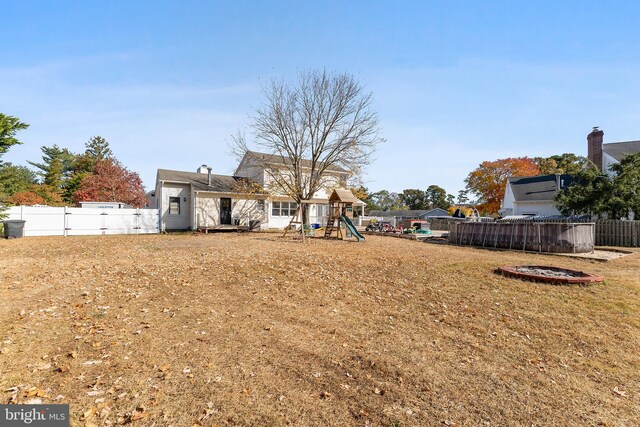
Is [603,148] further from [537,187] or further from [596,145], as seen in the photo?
[537,187]

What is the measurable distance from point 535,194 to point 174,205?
34306 mm

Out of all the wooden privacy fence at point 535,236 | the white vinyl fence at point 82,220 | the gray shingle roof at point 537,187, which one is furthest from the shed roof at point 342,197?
the gray shingle roof at point 537,187

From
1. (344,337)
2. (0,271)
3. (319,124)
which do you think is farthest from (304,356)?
(319,124)

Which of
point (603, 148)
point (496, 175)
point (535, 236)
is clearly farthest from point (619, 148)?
point (535, 236)

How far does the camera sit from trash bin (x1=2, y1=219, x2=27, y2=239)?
17.5 m

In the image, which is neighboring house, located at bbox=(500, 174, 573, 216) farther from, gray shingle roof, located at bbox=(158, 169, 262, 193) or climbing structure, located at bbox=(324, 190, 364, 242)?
gray shingle roof, located at bbox=(158, 169, 262, 193)

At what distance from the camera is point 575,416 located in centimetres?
317

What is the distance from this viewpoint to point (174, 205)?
25141 mm

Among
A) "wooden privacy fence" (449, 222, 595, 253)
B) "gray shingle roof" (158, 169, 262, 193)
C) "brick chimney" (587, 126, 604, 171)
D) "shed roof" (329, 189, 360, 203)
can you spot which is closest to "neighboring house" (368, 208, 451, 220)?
"brick chimney" (587, 126, 604, 171)

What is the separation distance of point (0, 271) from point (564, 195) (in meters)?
29.0

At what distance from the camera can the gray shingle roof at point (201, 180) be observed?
25375mm

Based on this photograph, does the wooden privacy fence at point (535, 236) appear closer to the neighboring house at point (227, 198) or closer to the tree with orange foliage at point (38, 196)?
the neighboring house at point (227, 198)

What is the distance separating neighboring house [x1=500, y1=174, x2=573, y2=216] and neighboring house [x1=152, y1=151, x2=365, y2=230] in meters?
19.3

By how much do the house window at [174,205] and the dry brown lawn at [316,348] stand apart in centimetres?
1664
